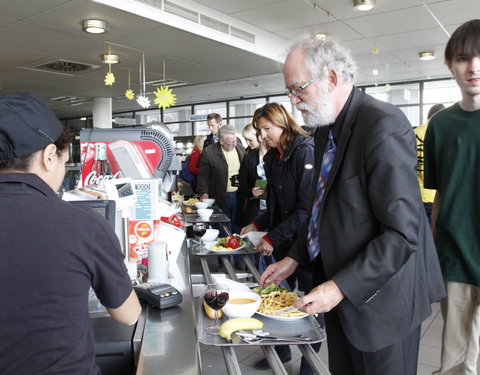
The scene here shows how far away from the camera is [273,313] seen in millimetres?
1403

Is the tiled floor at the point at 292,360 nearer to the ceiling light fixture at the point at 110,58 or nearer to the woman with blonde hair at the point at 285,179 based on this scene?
the woman with blonde hair at the point at 285,179

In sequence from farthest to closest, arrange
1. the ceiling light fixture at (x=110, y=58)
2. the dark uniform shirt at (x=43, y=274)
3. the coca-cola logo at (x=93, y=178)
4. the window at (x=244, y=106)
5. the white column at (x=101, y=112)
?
1. the window at (x=244, y=106)
2. the white column at (x=101, y=112)
3. the ceiling light fixture at (x=110, y=58)
4. the coca-cola logo at (x=93, y=178)
5. the dark uniform shirt at (x=43, y=274)

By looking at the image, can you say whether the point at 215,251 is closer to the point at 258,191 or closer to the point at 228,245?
the point at 228,245

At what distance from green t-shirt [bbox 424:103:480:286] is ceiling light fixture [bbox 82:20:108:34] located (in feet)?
14.9

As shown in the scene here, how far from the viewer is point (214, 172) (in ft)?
17.6

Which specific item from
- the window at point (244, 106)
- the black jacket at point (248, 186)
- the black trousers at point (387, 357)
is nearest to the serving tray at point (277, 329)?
the black trousers at point (387, 357)

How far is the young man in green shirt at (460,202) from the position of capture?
1.75 m

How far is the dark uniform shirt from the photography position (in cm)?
94

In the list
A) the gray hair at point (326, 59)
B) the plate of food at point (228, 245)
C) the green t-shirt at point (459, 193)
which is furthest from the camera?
the plate of food at point (228, 245)

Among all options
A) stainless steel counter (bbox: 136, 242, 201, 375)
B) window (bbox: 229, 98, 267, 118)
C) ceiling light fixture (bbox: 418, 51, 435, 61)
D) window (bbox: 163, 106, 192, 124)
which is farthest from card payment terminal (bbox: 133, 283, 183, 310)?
window (bbox: 163, 106, 192, 124)

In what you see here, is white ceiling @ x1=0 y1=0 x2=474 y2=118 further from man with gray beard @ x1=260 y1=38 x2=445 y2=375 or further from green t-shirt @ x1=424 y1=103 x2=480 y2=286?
man with gray beard @ x1=260 y1=38 x2=445 y2=375

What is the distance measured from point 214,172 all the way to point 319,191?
387cm

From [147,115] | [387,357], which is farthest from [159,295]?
[147,115]

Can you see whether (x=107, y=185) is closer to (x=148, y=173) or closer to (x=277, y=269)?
(x=277, y=269)
